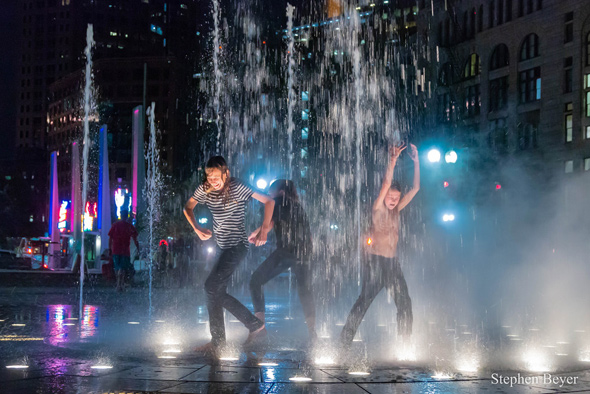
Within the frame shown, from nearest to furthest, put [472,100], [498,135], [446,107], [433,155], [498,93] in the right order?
[433,155], [498,135], [498,93], [472,100], [446,107]

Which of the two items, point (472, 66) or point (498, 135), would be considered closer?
point (498, 135)

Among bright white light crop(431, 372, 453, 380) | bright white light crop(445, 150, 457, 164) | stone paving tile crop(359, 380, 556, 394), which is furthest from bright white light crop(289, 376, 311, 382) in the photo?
bright white light crop(445, 150, 457, 164)

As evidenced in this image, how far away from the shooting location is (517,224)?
2811 cm

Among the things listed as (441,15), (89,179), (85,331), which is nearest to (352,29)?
(441,15)

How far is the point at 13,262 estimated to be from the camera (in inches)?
1368

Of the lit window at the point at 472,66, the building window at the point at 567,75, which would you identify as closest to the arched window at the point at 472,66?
the lit window at the point at 472,66

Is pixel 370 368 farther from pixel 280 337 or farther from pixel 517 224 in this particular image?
pixel 517 224

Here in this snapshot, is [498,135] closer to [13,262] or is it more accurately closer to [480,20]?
[480,20]

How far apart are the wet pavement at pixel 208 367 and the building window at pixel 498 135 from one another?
151 ft

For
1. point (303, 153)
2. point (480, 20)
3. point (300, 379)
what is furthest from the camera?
point (480, 20)

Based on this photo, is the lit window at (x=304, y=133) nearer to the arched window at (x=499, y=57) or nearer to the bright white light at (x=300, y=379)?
the arched window at (x=499, y=57)

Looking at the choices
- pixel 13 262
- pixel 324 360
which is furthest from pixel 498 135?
pixel 324 360

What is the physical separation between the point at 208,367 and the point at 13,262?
32310 mm

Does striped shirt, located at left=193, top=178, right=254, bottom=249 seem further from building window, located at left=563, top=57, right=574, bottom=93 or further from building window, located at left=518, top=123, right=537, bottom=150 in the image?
building window, located at left=518, top=123, right=537, bottom=150
